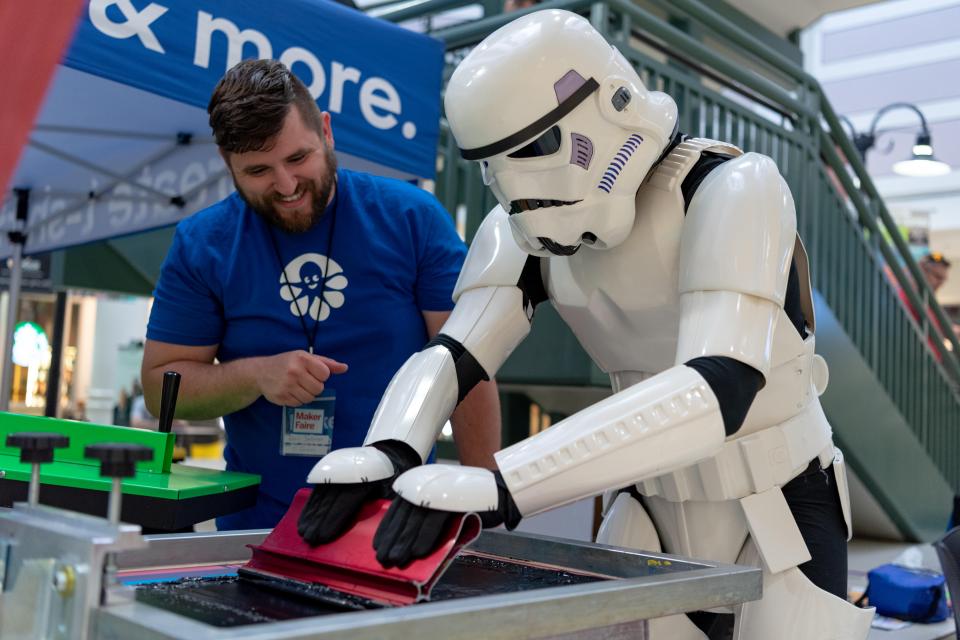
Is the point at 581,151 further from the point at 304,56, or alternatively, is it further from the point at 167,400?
the point at 304,56

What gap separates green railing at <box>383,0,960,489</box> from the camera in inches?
176

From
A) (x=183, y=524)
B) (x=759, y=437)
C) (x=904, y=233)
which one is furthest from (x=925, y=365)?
(x=183, y=524)

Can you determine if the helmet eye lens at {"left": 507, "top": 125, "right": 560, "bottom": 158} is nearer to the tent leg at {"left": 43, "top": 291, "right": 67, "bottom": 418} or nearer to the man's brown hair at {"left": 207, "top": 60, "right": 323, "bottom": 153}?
the man's brown hair at {"left": 207, "top": 60, "right": 323, "bottom": 153}

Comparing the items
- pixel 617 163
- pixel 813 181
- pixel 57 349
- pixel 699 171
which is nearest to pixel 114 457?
pixel 617 163

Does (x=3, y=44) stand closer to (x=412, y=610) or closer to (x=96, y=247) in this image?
(x=412, y=610)

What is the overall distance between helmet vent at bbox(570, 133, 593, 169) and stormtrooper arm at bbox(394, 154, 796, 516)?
0.58 feet

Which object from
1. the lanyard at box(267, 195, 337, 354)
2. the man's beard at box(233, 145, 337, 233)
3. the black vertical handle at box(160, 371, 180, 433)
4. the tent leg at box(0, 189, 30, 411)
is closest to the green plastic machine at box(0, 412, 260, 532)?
the black vertical handle at box(160, 371, 180, 433)

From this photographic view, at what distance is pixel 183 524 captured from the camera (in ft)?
4.32

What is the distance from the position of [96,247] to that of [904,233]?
258 inches

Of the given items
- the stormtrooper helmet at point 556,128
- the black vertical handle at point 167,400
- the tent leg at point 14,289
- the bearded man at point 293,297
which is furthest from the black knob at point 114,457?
the tent leg at point 14,289

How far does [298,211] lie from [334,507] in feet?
2.83

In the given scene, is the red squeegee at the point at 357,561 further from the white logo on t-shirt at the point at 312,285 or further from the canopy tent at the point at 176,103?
the canopy tent at the point at 176,103

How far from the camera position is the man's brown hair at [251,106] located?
171cm

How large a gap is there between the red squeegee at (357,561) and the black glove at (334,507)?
1 centimetres
